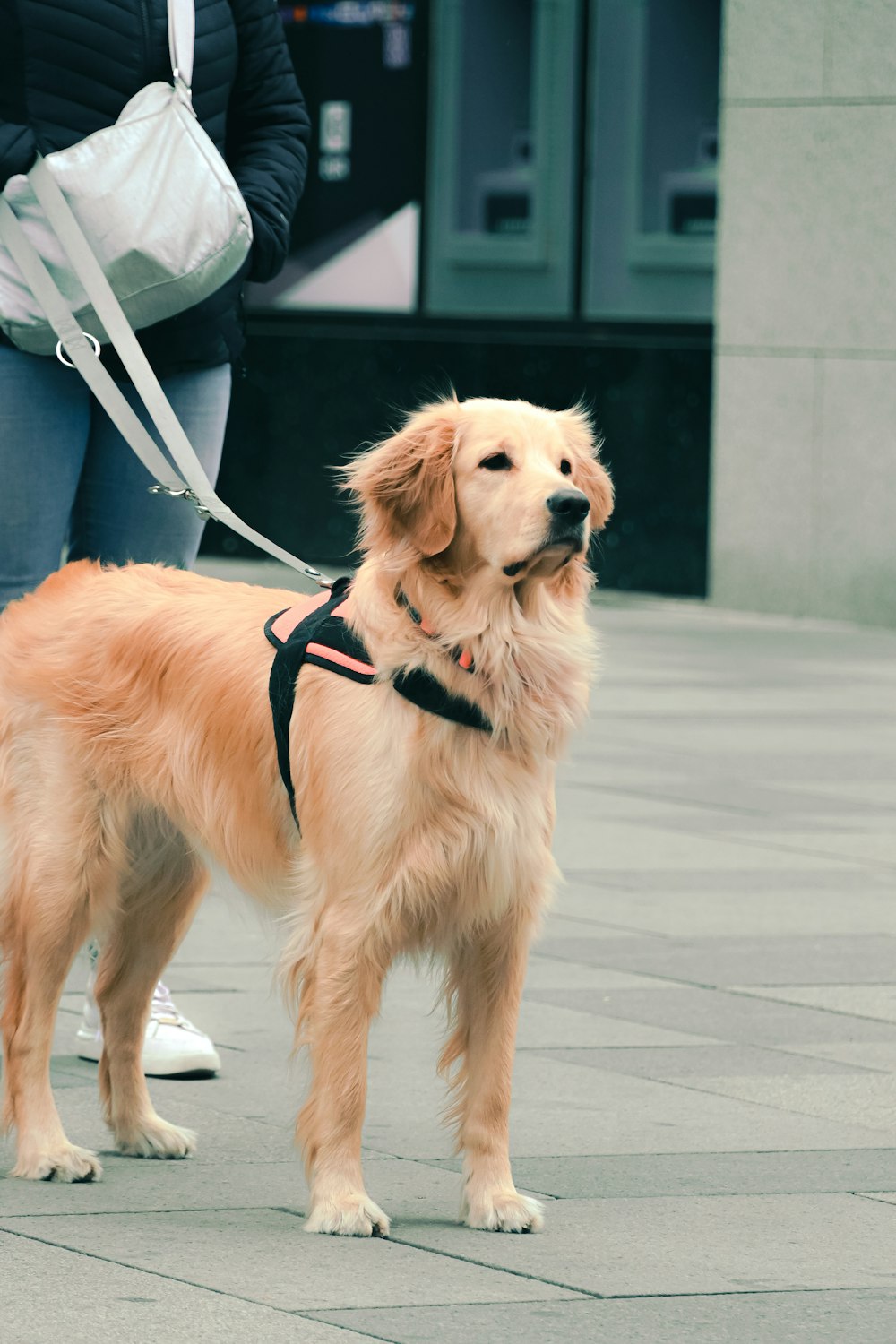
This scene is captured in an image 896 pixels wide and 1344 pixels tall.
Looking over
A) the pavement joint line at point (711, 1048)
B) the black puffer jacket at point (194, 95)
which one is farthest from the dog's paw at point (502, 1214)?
the black puffer jacket at point (194, 95)

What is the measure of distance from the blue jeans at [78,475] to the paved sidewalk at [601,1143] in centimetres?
89

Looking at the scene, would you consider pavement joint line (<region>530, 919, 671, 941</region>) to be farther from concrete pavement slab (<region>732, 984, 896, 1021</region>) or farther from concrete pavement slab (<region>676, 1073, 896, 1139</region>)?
concrete pavement slab (<region>676, 1073, 896, 1139</region>)

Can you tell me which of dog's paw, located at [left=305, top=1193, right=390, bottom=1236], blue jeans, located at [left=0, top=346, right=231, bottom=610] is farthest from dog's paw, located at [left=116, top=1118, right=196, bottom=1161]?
blue jeans, located at [left=0, top=346, right=231, bottom=610]

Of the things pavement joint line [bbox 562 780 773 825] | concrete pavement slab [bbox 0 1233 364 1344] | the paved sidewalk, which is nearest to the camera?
concrete pavement slab [bbox 0 1233 364 1344]

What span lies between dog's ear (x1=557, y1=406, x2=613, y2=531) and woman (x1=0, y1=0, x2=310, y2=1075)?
1.17 m

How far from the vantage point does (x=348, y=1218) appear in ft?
13.2

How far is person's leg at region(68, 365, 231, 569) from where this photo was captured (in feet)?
16.7

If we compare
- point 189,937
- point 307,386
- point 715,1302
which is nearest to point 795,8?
point 307,386

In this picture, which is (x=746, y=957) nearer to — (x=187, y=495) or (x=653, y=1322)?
(x=187, y=495)

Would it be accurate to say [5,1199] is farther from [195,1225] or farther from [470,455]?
[470,455]

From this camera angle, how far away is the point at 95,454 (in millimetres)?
5105

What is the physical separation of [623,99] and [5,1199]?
36.5 ft

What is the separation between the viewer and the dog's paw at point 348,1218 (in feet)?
13.2

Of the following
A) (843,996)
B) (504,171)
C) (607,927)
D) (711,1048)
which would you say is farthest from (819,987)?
(504,171)
